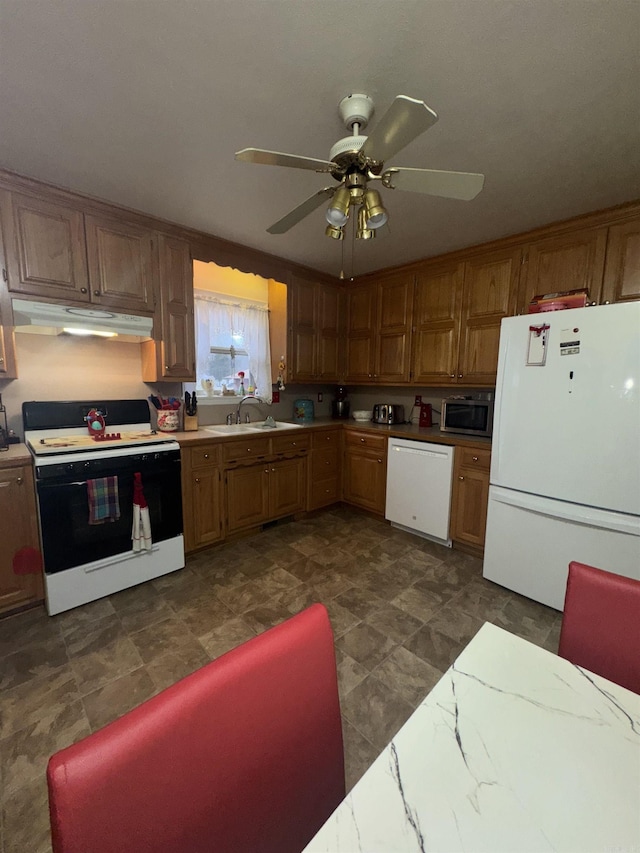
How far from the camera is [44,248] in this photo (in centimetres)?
206

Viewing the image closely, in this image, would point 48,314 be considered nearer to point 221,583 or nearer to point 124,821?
point 221,583

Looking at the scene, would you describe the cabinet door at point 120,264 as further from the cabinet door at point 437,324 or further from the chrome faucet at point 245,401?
the cabinet door at point 437,324

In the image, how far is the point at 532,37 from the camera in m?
1.15

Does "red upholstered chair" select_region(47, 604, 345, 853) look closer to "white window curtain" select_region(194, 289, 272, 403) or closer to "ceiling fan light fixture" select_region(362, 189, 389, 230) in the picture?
"ceiling fan light fixture" select_region(362, 189, 389, 230)

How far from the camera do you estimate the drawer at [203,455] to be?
2.59 meters

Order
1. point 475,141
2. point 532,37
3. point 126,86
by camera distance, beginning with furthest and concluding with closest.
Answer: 1. point 475,141
2. point 126,86
3. point 532,37

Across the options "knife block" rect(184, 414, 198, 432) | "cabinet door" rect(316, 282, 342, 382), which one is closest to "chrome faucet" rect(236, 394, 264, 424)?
"knife block" rect(184, 414, 198, 432)

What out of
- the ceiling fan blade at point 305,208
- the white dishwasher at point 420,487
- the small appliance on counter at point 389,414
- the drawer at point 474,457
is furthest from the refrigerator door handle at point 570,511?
the ceiling fan blade at point 305,208

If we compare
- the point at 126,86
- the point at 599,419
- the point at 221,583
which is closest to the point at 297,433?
the point at 221,583

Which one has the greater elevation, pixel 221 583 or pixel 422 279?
pixel 422 279

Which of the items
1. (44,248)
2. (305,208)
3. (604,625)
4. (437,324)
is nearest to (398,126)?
(305,208)

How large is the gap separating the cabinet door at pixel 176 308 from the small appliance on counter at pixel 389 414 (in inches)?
74.5

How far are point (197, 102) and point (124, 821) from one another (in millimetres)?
2103

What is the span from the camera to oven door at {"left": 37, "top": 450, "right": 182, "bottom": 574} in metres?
1.97
